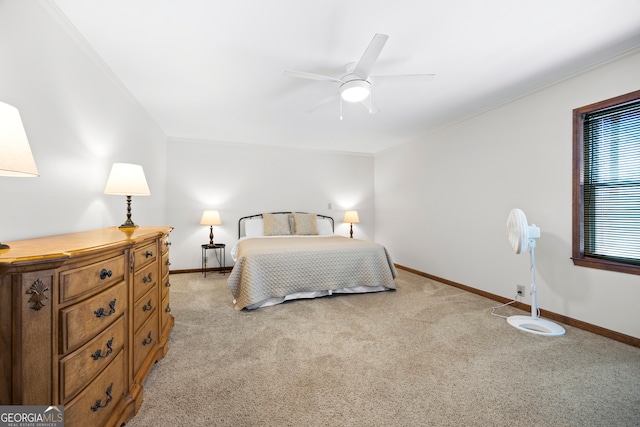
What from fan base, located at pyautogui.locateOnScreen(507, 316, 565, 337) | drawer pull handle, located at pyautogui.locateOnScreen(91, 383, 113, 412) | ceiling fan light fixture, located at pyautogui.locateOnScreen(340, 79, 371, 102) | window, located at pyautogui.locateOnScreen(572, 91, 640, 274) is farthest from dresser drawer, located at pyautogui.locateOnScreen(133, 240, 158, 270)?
window, located at pyautogui.locateOnScreen(572, 91, 640, 274)

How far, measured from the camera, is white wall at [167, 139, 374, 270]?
15.9 feet

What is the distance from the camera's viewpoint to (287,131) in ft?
14.8

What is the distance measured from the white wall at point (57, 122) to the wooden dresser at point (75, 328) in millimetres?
475

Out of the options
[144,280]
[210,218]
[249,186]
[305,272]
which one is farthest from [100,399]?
[249,186]

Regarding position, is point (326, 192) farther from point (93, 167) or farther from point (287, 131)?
point (93, 167)

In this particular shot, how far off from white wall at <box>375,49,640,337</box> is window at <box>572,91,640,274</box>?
0.08 meters

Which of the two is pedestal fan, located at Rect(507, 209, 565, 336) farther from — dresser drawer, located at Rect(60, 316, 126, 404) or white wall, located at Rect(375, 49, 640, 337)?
dresser drawer, located at Rect(60, 316, 126, 404)

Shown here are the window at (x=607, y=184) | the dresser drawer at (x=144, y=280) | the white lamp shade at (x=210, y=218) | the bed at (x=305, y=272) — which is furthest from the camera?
the white lamp shade at (x=210, y=218)

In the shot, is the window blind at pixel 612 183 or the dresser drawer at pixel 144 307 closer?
the dresser drawer at pixel 144 307

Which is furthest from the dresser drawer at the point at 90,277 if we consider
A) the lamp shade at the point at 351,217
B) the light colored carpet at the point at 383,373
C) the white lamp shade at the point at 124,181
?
the lamp shade at the point at 351,217

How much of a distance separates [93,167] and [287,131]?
282cm

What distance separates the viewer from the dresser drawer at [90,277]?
0.99 meters

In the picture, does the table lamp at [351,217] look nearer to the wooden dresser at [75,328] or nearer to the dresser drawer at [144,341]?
the dresser drawer at [144,341]

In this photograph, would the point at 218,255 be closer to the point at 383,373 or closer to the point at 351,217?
the point at 351,217
